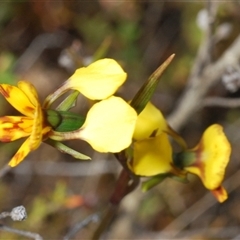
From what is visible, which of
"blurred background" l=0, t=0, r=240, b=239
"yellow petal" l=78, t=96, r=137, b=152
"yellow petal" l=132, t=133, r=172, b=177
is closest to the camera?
"yellow petal" l=78, t=96, r=137, b=152

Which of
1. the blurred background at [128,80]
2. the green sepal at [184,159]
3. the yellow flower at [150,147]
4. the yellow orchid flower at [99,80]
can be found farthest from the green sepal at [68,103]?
the blurred background at [128,80]

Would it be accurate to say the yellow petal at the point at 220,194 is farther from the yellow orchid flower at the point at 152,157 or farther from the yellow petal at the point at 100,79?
the yellow petal at the point at 100,79

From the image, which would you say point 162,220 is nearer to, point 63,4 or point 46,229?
point 46,229

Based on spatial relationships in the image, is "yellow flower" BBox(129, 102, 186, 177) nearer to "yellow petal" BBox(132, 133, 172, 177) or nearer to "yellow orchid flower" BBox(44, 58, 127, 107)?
"yellow petal" BBox(132, 133, 172, 177)

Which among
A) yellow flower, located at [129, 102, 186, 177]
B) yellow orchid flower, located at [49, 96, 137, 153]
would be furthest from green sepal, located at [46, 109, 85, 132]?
yellow flower, located at [129, 102, 186, 177]

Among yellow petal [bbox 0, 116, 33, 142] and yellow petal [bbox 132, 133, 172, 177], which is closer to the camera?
yellow petal [bbox 0, 116, 33, 142]

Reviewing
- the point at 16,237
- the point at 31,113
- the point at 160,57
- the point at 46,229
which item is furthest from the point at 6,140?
the point at 160,57
